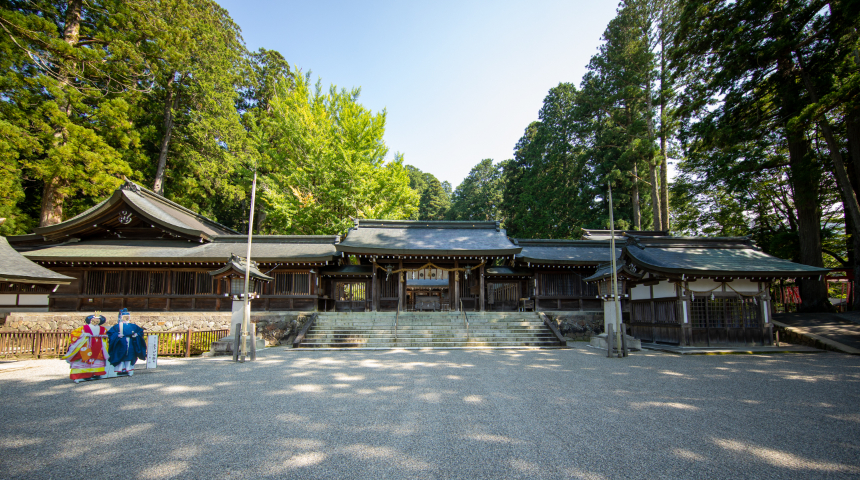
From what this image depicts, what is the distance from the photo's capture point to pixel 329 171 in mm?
21984

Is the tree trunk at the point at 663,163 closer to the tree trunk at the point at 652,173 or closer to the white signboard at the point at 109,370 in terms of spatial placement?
the tree trunk at the point at 652,173

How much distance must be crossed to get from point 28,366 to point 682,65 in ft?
83.9

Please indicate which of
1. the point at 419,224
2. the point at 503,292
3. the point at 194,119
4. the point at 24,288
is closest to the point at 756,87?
the point at 503,292

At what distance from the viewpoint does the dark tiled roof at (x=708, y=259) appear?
454 inches

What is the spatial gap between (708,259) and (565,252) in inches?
241

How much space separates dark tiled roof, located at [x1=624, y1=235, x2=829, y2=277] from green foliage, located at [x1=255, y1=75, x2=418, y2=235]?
14352 millimetres

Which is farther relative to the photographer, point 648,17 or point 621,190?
point 621,190

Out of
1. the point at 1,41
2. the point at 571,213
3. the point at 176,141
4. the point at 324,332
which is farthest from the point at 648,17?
the point at 1,41

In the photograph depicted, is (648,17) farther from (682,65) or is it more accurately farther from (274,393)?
(274,393)

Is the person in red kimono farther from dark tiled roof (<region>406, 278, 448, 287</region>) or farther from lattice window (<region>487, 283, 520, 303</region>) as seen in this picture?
dark tiled roof (<region>406, 278, 448, 287</region>)

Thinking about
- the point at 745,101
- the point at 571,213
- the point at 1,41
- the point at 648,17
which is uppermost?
the point at 648,17

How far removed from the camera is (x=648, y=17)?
22.0 m

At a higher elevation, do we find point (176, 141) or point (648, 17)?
point (648, 17)

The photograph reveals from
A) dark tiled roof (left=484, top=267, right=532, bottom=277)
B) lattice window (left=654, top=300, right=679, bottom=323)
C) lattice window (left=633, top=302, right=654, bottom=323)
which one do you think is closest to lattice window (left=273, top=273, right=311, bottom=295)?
dark tiled roof (left=484, top=267, right=532, bottom=277)
